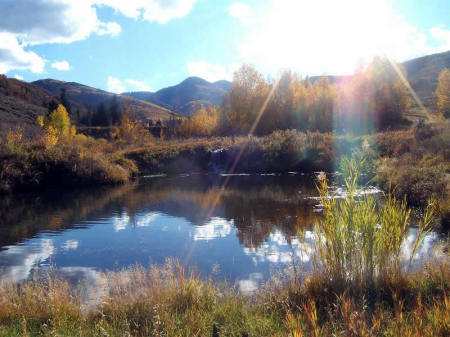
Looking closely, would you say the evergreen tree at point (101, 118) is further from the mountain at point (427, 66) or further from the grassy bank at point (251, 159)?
the mountain at point (427, 66)

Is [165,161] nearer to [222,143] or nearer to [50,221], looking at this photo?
[222,143]

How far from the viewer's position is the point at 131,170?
116 ft

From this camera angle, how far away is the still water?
1028 centimetres

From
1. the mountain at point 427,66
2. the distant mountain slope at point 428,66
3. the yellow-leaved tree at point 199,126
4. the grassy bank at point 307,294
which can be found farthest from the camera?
the distant mountain slope at point 428,66

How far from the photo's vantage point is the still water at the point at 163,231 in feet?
33.7

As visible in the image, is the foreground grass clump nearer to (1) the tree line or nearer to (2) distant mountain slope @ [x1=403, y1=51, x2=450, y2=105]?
(1) the tree line

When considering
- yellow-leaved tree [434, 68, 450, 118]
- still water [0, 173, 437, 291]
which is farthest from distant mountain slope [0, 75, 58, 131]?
yellow-leaved tree [434, 68, 450, 118]

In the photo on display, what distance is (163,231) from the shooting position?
48.4 ft

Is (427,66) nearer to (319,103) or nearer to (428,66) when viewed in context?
(428,66)

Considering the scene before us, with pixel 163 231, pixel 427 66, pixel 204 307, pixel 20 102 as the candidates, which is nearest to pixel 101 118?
pixel 20 102

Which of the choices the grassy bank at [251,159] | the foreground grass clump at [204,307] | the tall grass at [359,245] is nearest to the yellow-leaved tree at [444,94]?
the grassy bank at [251,159]

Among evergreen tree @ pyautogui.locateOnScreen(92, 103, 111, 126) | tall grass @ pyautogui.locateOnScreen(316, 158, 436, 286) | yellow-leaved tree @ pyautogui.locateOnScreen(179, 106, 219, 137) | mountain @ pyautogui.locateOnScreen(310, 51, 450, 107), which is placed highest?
mountain @ pyautogui.locateOnScreen(310, 51, 450, 107)

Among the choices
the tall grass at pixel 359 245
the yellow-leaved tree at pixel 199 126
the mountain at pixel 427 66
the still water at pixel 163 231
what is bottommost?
the still water at pixel 163 231

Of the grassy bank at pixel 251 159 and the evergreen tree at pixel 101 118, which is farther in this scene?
the evergreen tree at pixel 101 118
